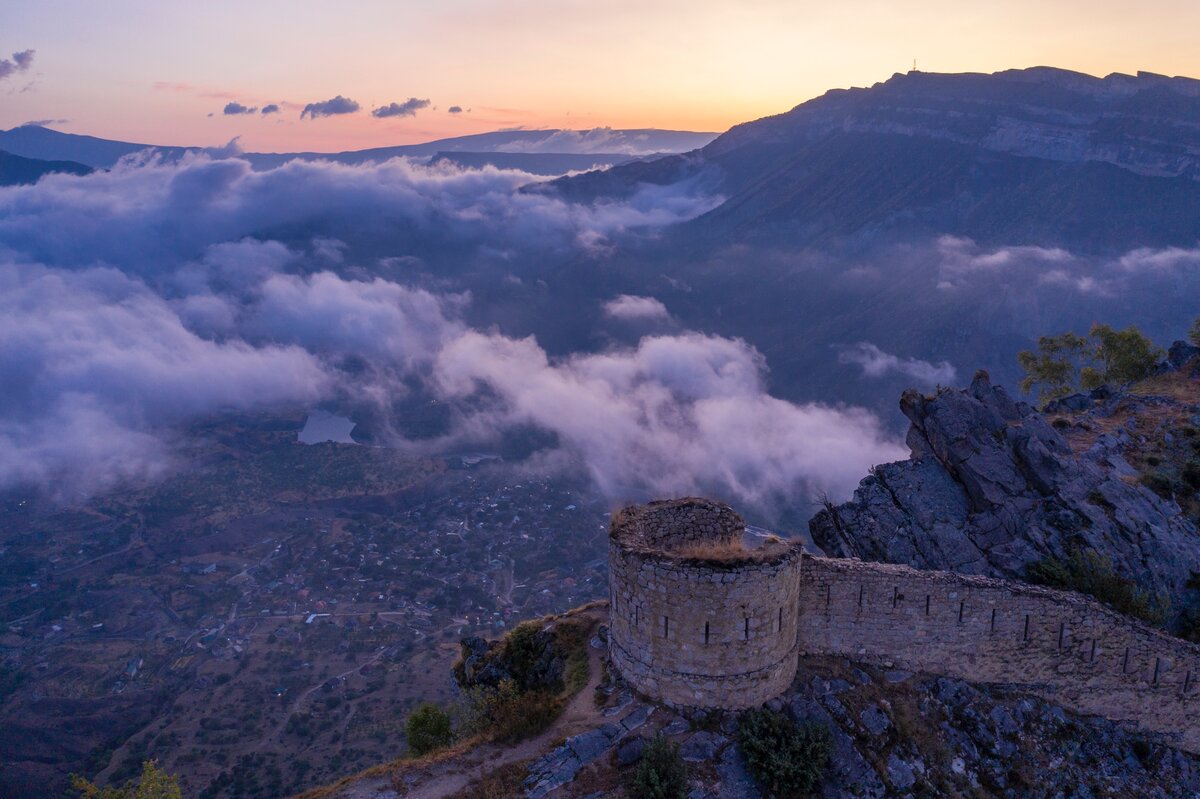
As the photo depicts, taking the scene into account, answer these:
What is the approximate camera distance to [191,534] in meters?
149

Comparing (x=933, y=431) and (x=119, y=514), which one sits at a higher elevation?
(x=933, y=431)

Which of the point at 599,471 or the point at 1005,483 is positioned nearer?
the point at 1005,483

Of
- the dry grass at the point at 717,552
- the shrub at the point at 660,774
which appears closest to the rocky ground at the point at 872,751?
the shrub at the point at 660,774

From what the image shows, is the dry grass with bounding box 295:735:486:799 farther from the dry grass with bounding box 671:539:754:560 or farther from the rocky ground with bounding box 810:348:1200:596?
the rocky ground with bounding box 810:348:1200:596

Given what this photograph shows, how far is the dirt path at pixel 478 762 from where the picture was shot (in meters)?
20.9

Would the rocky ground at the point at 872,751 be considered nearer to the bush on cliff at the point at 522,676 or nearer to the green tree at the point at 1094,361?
the bush on cliff at the point at 522,676

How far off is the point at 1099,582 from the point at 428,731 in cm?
2462

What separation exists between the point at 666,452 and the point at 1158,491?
145m

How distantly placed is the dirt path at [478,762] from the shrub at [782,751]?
4.10 metres

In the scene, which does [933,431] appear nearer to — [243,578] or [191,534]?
[243,578]

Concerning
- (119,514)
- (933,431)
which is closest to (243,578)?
(119,514)

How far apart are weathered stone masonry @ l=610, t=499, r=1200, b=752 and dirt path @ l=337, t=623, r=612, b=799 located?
1.82 m

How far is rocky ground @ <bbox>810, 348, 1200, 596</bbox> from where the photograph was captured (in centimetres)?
2850

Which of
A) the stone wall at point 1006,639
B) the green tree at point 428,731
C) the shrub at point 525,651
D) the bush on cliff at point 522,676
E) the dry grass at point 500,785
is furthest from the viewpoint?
the green tree at point 428,731
